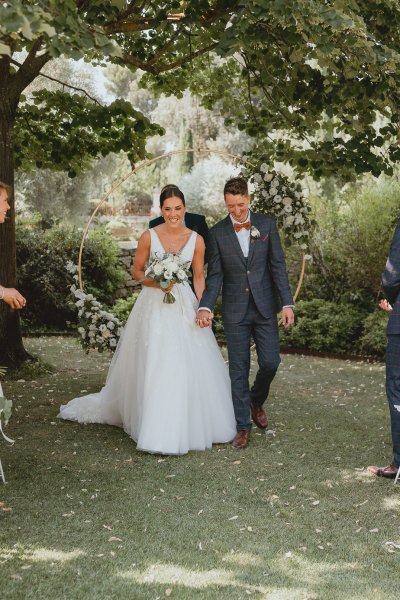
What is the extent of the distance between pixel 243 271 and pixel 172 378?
3.38ft

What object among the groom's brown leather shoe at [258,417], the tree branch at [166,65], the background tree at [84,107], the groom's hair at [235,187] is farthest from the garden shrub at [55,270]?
the groom's hair at [235,187]

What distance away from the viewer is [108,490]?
4.72 m

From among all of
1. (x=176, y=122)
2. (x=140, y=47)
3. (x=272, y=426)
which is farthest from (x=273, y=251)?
(x=176, y=122)

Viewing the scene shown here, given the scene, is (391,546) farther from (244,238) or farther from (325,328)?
(325,328)

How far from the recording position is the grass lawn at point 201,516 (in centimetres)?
339

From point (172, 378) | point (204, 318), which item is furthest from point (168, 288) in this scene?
point (172, 378)

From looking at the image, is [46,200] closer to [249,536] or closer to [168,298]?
[168,298]

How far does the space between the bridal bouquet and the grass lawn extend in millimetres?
1363

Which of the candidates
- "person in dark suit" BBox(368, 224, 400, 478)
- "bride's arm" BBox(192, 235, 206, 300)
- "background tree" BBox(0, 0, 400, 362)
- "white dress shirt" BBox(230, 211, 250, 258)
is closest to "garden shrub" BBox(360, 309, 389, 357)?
"background tree" BBox(0, 0, 400, 362)

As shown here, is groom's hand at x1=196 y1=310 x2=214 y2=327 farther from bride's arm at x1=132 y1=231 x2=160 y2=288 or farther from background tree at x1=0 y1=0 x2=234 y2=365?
background tree at x1=0 y1=0 x2=234 y2=365

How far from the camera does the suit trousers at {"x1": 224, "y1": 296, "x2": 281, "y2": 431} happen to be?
5.76 m

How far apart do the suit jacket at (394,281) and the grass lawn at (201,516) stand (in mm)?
1118

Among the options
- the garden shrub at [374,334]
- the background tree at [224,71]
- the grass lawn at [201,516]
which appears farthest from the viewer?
the garden shrub at [374,334]

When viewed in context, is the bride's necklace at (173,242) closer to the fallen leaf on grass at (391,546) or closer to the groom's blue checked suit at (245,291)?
the groom's blue checked suit at (245,291)
